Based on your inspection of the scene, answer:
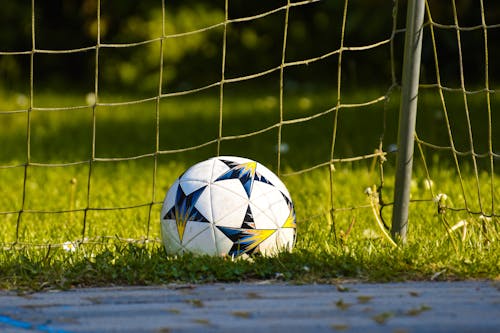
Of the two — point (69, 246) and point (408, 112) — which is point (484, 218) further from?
point (69, 246)

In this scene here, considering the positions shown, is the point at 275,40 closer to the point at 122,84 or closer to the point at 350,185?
the point at 122,84

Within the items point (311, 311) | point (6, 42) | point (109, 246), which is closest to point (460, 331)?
point (311, 311)

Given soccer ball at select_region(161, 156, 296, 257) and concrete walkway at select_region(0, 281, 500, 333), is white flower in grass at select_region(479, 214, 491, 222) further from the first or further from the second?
soccer ball at select_region(161, 156, 296, 257)

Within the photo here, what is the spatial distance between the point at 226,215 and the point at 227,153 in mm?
3203

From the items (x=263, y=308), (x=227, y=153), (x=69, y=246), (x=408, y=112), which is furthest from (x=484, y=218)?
(x=227, y=153)

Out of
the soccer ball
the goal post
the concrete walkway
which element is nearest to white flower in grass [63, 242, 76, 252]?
the soccer ball

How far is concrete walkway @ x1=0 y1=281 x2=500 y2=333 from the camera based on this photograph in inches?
104

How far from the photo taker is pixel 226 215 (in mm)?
3359

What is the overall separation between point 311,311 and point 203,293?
405 mm

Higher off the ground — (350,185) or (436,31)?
(436,31)

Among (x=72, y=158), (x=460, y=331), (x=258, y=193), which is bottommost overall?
(x=460, y=331)

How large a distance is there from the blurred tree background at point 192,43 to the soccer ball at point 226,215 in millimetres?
6077

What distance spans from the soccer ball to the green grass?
65 mm

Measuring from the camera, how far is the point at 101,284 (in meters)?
3.20
